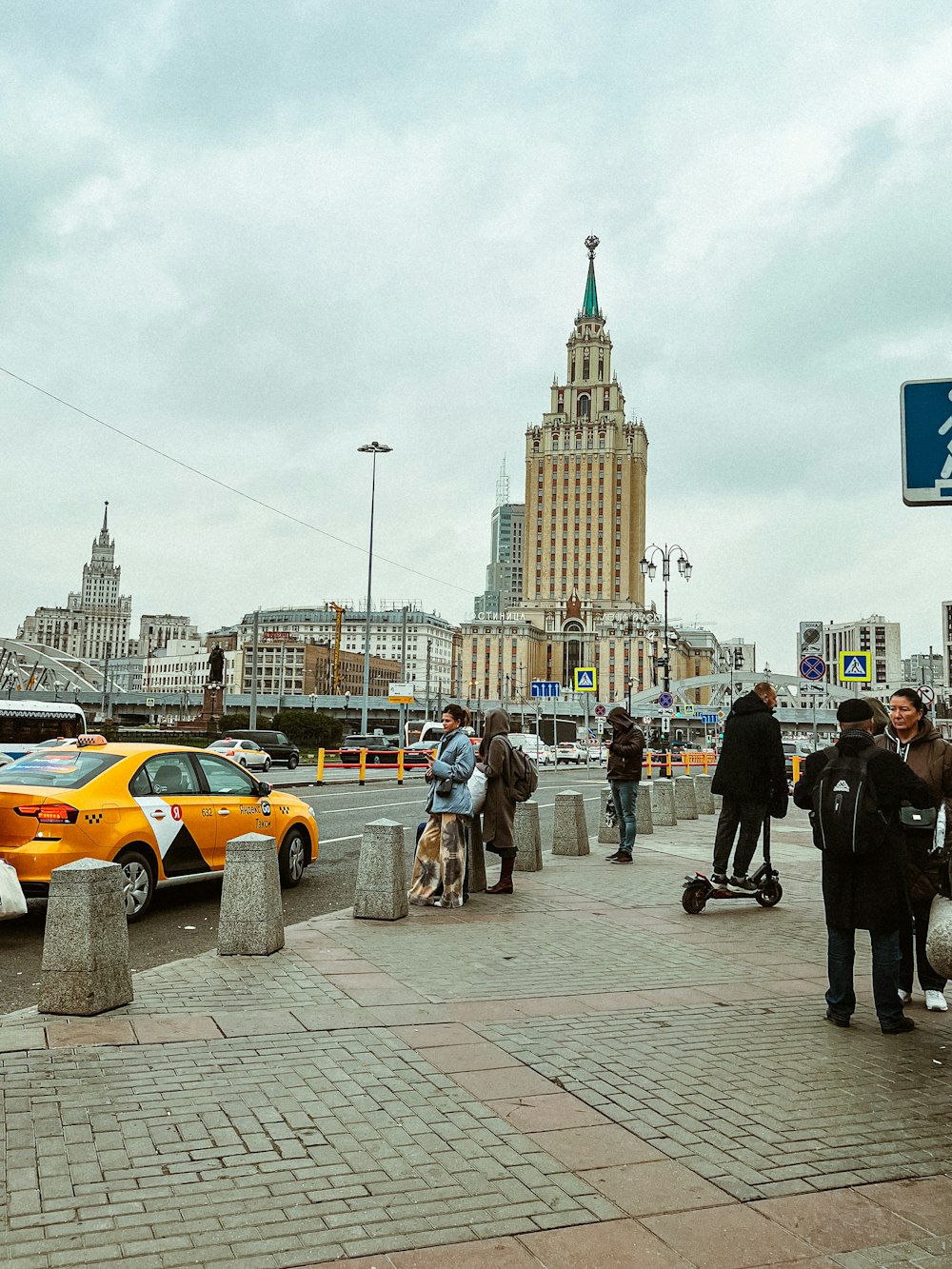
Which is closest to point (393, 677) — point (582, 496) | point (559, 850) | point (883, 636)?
point (582, 496)

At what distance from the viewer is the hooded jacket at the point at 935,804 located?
614 centimetres

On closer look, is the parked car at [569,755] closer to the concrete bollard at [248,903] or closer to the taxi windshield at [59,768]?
the taxi windshield at [59,768]

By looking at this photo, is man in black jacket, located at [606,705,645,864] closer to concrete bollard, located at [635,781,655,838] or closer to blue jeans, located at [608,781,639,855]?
blue jeans, located at [608,781,639,855]

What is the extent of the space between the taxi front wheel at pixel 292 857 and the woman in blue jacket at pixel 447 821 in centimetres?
176

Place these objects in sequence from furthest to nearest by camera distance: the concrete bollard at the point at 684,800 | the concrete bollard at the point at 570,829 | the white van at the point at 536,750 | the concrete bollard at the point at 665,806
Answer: the white van at the point at 536,750 → the concrete bollard at the point at 684,800 → the concrete bollard at the point at 665,806 → the concrete bollard at the point at 570,829

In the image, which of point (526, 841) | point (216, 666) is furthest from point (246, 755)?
point (216, 666)

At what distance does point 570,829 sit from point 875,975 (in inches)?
340

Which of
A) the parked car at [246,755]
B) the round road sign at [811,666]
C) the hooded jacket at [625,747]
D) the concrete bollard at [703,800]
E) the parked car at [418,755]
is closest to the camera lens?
the hooded jacket at [625,747]

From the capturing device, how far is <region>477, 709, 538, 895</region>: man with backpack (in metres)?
10.5

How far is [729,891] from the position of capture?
1003cm

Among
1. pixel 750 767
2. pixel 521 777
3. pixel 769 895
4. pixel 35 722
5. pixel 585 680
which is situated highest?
pixel 585 680

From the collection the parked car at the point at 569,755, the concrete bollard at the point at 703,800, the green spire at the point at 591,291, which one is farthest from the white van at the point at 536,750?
the green spire at the point at 591,291

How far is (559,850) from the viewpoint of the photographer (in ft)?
47.5

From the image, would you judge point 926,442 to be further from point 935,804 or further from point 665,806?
point 665,806
